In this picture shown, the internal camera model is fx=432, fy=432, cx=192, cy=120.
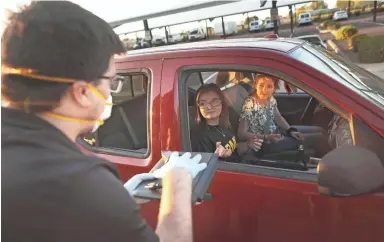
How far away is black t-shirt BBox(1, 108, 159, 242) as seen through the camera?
104 centimetres

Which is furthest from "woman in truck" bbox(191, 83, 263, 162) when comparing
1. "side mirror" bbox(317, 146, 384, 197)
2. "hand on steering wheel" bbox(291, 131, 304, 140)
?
"side mirror" bbox(317, 146, 384, 197)

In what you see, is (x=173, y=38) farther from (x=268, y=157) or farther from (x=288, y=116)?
(x=268, y=157)

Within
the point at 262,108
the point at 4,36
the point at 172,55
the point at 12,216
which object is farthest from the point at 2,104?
the point at 262,108

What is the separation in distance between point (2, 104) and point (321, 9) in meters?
47.3

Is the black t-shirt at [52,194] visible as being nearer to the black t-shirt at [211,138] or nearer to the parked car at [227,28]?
the black t-shirt at [211,138]

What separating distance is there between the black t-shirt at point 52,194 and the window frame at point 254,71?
47.1 inches

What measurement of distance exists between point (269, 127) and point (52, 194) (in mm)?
2324

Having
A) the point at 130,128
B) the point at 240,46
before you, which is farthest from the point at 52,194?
the point at 130,128

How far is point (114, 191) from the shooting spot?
1.13 m

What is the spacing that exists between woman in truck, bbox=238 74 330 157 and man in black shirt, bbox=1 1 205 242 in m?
1.71

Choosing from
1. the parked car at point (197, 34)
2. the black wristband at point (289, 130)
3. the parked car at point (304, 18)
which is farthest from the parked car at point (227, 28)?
the black wristband at point (289, 130)

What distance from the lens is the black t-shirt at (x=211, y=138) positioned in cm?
254

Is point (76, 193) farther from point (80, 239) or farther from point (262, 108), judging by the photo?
point (262, 108)

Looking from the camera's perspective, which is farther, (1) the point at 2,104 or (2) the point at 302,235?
A: (2) the point at 302,235
